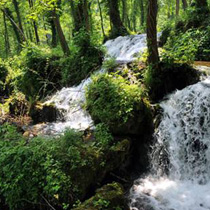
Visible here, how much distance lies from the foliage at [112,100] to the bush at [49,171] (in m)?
0.98

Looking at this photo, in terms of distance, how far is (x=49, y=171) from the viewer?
4027 mm

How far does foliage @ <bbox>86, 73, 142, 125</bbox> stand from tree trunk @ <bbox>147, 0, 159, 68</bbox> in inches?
58.5

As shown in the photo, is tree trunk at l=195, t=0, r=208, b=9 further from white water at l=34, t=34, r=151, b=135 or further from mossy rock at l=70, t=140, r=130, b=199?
mossy rock at l=70, t=140, r=130, b=199

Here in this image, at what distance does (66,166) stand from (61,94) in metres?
5.79

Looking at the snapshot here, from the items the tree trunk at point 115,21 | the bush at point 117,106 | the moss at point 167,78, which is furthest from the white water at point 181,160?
the tree trunk at point 115,21

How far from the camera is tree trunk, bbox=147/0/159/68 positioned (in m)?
6.07

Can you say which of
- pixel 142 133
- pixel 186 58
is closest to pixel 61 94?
pixel 142 133

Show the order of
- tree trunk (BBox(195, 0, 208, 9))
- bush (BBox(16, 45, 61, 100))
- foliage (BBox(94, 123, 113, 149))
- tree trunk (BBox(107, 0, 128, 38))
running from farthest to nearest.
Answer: tree trunk (BBox(107, 0, 128, 38)) < tree trunk (BBox(195, 0, 208, 9)) < bush (BBox(16, 45, 61, 100)) < foliage (BBox(94, 123, 113, 149))

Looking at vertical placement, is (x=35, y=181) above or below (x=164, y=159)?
above

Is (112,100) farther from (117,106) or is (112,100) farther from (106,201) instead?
(106,201)

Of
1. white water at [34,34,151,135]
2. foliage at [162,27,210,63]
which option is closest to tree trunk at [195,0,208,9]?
foliage at [162,27,210,63]

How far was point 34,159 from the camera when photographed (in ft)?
13.6

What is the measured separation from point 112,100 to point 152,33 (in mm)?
2543

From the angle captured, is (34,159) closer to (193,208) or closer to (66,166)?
(66,166)
